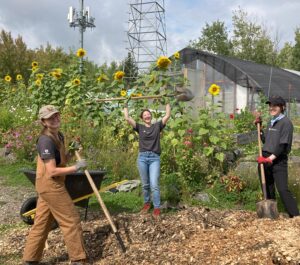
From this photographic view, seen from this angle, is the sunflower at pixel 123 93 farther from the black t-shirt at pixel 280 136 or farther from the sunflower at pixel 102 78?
the black t-shirt at pixel 280 136

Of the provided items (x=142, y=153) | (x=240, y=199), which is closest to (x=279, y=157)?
(x=240, y=199)

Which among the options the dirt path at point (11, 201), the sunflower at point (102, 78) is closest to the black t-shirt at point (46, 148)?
the dirt path at point (11, 201)

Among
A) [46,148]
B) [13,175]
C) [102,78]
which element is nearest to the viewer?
[46,148]

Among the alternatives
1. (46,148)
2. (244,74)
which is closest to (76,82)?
(46,148)

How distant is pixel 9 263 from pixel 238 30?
28.4 m

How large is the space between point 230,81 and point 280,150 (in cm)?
1191

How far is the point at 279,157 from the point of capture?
5.02m

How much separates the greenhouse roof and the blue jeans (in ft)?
33.5

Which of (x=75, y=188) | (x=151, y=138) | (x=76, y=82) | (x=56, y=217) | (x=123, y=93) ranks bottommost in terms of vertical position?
(x=56, y=217)

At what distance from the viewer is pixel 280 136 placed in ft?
16.2

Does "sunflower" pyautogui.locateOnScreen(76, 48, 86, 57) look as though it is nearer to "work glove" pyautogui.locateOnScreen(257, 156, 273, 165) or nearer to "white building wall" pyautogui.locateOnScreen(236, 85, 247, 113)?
"work glove" pyautogui.locateOnScreen(257, 156, 273, 165)

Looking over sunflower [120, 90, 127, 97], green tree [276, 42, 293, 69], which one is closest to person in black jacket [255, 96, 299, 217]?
sunflower [120, 90, 127, 97]

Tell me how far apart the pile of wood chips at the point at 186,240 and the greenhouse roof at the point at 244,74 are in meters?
10.9

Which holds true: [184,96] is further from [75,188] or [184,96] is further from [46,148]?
[46,148]
